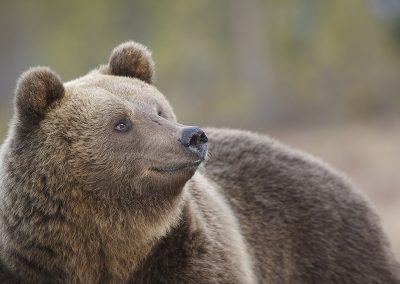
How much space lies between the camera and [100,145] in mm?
5641

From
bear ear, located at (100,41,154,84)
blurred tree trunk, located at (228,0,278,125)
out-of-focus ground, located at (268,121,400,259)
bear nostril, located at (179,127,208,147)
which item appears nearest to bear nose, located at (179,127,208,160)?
bear nostril, located at (179,127,208,147)

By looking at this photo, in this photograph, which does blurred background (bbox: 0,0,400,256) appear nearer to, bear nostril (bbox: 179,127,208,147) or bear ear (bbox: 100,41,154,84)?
bear ear (bbox: 100,41,154,84)

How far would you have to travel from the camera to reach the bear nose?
17.5 ft

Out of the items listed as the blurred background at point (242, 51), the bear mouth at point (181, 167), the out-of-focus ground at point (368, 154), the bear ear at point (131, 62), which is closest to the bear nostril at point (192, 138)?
the bear mouth at point (181, 167)

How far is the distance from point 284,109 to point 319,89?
4.04 feet

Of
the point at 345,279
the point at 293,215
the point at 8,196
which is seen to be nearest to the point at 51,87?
the point at 8,196

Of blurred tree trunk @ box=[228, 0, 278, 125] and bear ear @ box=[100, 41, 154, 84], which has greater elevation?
blurred tree trunk @ box=[228, 0, 278, 125]

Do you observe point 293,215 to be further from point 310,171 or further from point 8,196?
point 8,196

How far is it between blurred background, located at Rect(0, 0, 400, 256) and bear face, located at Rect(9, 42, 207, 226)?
17608 millimetres

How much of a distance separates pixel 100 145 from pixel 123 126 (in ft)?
0.64

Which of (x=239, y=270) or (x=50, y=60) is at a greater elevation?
(x=50, y=60)

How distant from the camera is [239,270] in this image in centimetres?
607

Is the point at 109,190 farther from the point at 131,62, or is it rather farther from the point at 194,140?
the point at 131,62

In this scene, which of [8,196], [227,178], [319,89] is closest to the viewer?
[8,196]
